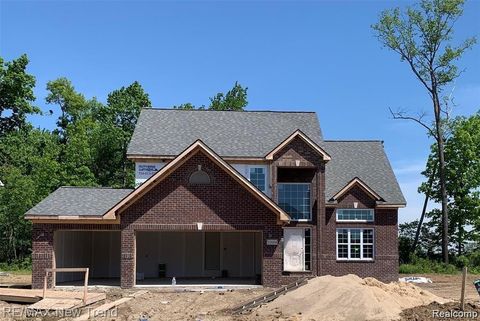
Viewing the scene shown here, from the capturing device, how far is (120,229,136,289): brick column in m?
26.2

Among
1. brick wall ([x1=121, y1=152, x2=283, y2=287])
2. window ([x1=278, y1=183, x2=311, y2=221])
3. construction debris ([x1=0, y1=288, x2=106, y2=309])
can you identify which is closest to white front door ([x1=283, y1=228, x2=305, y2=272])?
window ([x1=278, y1=183, x2=311, y2=221])

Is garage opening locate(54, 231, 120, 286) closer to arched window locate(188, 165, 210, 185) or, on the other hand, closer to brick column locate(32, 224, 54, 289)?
brick column locate(32, 224, 54, 289)

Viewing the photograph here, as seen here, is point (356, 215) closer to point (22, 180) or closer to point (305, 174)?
point (305, 174)

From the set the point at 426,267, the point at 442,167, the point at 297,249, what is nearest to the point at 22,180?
the point at 297,249

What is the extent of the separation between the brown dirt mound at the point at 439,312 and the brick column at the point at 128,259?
1257 centimetres

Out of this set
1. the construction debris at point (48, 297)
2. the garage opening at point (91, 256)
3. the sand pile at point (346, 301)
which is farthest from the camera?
the garage opening at point (91, 256)

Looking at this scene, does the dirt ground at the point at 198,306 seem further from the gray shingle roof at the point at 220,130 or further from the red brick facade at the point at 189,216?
the gray shingle roof at the point at 220,130

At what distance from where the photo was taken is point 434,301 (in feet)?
64.4

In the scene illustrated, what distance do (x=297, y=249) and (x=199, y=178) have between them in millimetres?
7993

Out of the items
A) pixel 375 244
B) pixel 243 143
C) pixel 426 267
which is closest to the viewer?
pixel 243 143

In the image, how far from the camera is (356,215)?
33.6 metres

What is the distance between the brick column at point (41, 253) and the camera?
86.2ft

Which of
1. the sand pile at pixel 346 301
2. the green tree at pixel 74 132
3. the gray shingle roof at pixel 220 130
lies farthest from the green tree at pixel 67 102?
the sand pile at pixel 346 301

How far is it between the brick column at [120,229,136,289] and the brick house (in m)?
0.04
